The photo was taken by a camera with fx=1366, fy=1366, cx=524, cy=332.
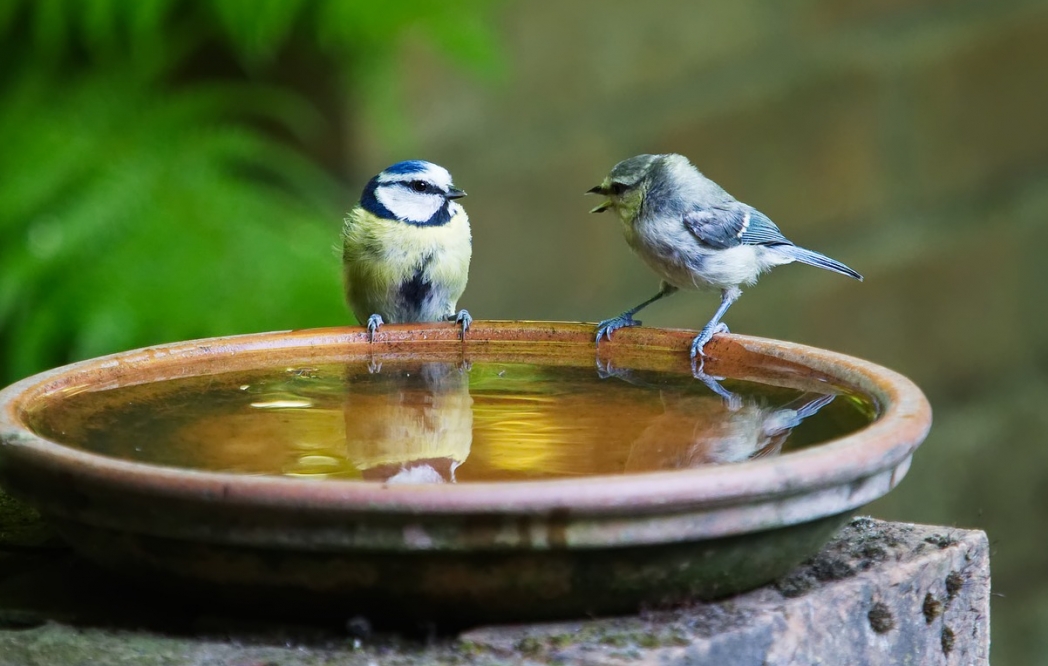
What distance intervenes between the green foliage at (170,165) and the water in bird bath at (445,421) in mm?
1459

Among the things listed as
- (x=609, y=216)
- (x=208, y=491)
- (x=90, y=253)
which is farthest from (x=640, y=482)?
(x=609, y=216)

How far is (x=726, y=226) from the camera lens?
3199 millimetres

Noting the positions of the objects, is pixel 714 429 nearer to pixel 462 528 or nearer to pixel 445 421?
pixel 445 421

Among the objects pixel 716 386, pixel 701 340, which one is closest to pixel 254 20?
pixel 701 340

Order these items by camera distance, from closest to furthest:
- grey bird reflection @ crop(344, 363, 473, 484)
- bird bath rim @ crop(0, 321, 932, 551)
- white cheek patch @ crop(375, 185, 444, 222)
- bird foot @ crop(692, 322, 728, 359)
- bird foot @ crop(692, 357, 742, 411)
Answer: bird bath rim @ crop(0, 321, 932, 551) < grey bird reflection @ crop(344, 363, 473, 484) < bird foot @ crop(692, 357, 742, 411) < bird foot @ crop(692, 322, 728, 359) < white cheek patch @ crop(375, 185, 444, 222)

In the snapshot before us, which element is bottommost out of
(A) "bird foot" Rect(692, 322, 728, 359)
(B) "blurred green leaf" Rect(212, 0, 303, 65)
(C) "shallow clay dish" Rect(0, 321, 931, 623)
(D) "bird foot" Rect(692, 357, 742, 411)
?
(C) "shallow clay dish" Rect(0, 321, 931, 623)

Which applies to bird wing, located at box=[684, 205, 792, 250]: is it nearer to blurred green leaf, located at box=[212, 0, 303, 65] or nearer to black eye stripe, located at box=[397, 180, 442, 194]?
black eye stripe, located at box=[397, 180, 442, 194]

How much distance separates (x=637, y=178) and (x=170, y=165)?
165 centimetres

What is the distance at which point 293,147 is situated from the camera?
4.35m

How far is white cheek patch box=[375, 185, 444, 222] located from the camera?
3307 mm

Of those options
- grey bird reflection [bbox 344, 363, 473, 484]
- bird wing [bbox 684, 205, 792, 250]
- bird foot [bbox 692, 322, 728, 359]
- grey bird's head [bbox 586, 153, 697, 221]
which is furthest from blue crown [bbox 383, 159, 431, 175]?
bird foot [bbox 692, 322, 728, 359]

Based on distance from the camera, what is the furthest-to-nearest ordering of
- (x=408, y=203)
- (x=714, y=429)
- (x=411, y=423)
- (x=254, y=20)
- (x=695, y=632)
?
(x=254, y=20)
(x=408, y=203)
(x=411, y=423)
(x=714, y=429)
(x=695, y=632)

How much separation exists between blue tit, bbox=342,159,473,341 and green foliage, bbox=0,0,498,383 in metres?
0.61

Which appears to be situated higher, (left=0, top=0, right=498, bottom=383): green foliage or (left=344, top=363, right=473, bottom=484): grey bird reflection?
(left=0, top=0, right=498, bottom=383): green foliage
